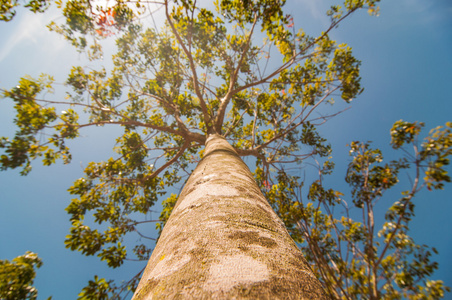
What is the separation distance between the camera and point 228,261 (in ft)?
1.80

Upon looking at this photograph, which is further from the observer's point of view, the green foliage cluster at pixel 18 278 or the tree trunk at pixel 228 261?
the green foliage cluster at pixel 18 278

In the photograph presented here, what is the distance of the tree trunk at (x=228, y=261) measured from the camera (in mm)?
465

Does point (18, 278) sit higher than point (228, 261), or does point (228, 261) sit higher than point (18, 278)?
point (228, 261)

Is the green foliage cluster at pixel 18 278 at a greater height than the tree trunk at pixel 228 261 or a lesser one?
lesser

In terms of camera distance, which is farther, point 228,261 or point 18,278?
point 18,278

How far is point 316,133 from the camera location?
19.2 feet

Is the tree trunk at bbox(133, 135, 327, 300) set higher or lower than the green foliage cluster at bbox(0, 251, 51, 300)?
higher

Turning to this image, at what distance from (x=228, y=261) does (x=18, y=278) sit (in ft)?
13.0

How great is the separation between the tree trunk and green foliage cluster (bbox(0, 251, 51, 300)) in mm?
3501

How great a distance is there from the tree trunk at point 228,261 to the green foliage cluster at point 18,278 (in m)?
3.50

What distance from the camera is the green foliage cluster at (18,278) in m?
2.56

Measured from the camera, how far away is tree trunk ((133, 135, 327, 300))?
0.47m

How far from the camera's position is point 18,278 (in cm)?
271

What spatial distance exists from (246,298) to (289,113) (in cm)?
668
